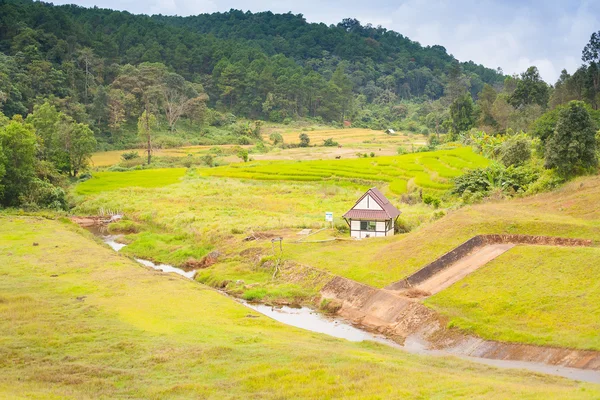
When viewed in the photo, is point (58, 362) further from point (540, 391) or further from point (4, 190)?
point (4, 190)

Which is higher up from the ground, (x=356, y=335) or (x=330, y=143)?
(x=330, y=143)

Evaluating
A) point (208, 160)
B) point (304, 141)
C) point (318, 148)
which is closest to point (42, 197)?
point (208, 160)

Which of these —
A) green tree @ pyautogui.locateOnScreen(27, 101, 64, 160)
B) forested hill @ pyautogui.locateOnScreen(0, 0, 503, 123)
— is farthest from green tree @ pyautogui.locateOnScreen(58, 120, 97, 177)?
forested hill @ pyautogui.locateOnScreen(0, 0, 503, 123)

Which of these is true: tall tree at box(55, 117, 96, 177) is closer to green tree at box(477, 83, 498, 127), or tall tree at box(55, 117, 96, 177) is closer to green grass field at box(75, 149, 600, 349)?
green grass field at box(75, 149, 600, 349)

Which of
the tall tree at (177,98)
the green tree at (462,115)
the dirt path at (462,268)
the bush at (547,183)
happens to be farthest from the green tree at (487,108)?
the dirt path at (462,268)

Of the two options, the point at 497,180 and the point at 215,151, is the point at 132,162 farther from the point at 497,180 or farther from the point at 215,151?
the point at 497,180

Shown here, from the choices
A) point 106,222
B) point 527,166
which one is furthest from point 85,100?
point 527,166
